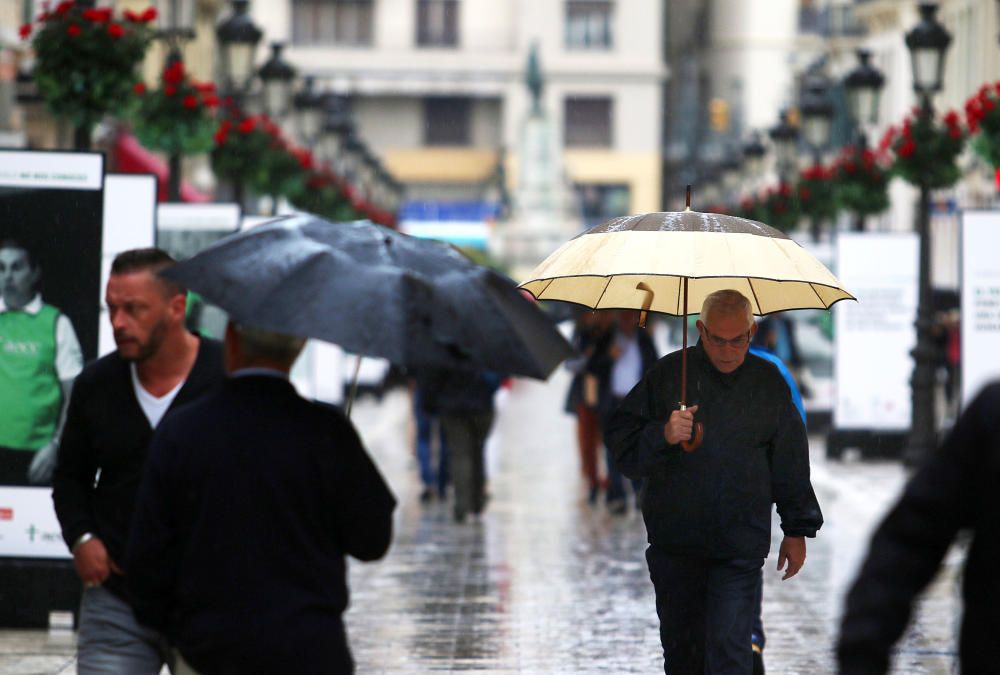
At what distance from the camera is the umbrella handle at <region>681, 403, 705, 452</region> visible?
22.9 ft

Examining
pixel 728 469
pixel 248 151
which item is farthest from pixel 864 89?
pixel 728 469

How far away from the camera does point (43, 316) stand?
33.4 ft

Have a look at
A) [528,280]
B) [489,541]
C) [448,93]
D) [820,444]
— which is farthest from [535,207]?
[528,280]

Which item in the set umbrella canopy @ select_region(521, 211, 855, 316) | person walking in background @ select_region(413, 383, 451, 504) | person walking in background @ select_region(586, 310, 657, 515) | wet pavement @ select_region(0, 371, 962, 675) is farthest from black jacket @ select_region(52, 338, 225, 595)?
person walking in background @ select_region(413, 383, 451, 504)

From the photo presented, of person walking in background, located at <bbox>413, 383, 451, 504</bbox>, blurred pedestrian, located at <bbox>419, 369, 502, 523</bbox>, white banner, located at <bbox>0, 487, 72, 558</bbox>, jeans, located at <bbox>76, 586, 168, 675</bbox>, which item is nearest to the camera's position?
jeans, located at <bbox>76, 586, 168, 675</bbox>

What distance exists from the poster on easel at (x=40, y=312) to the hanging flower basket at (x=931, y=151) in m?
12.1

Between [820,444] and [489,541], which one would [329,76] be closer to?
[820,444]

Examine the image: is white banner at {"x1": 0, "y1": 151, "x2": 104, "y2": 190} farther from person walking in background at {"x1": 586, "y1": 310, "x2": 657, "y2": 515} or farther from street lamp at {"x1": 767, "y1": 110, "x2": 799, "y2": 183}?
street lamp at {"x1": 767, "y1": 110, "x2": 799, "y2": 183}

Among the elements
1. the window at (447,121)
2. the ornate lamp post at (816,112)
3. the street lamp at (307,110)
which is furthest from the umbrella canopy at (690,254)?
the window at (447,121)

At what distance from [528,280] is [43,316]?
3.55 meters

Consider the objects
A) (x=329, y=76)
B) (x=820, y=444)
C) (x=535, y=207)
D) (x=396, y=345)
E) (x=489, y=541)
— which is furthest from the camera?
(x=329, y=76)

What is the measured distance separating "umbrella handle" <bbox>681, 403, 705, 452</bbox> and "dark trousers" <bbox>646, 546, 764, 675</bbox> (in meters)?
0.37

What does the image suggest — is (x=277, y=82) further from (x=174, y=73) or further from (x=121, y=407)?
(x=121, y=407)

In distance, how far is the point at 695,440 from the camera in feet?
22.9
